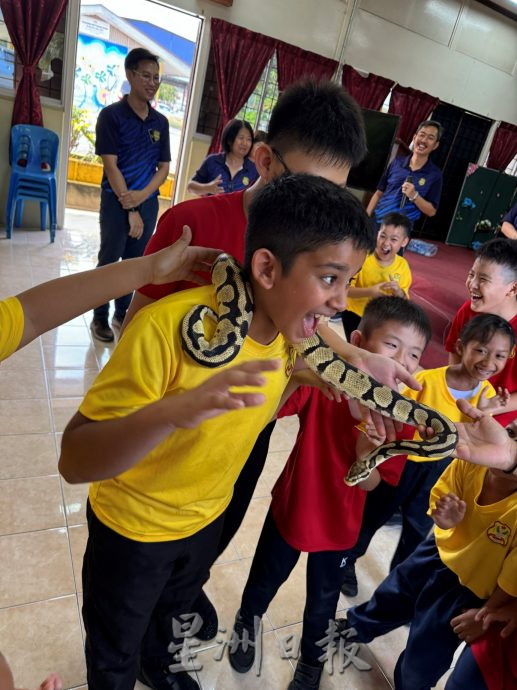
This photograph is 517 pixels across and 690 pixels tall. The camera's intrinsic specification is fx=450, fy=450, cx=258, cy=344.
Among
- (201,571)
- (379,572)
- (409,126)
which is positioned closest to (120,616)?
(201,571)

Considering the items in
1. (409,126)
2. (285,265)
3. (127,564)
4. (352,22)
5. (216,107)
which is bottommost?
(127,564)

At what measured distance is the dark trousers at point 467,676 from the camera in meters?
1.50

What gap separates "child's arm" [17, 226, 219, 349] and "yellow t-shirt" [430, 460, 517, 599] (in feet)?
4.55

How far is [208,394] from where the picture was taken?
785 millimetres

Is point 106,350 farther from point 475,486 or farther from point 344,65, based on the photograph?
point 344,65

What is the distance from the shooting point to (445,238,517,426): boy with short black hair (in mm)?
2588

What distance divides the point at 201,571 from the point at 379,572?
1546 mm

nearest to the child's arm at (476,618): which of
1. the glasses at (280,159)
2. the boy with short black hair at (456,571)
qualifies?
the boy with short black hair at (456,571)

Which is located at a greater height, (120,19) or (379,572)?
(120,19)

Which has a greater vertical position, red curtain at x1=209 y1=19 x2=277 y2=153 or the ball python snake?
red curtain at x1=209 y1=19 x2=277 y2=153

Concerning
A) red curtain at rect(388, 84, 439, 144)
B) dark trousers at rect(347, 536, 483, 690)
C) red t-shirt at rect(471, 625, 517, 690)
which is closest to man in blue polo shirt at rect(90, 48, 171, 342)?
dark trousers at rect(347, 536, 483, 690)

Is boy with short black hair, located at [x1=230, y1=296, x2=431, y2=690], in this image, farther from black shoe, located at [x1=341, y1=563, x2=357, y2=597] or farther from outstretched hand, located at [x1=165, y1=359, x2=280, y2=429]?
outstretched hand, located at [x1=165, y1=359, x2=280, y2=429]

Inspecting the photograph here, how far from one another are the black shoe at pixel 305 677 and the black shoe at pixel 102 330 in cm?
332

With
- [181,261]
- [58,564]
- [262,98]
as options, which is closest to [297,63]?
[262,98]
